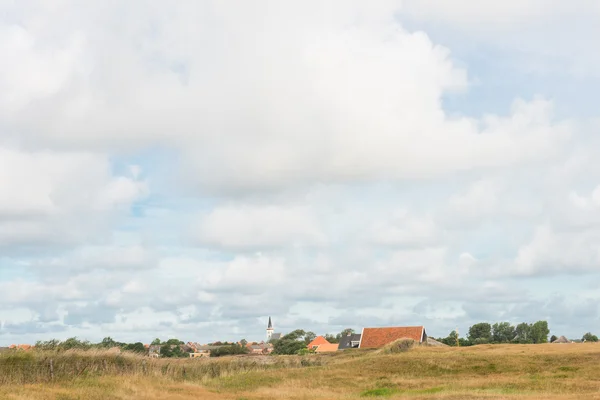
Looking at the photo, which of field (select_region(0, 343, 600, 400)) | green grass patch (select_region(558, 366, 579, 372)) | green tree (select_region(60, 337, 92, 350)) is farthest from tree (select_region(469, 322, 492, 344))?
green tree (select_region(60, 337, 92, 350))

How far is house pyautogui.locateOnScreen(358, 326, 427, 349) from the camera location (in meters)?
91.1

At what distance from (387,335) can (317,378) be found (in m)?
51.8

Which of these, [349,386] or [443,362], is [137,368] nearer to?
[349,386]

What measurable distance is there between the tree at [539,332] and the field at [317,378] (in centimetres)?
8135

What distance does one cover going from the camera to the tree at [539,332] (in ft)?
424

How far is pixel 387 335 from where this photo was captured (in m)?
94.0

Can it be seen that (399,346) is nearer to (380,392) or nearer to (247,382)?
(247,382)

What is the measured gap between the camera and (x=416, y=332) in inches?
3590

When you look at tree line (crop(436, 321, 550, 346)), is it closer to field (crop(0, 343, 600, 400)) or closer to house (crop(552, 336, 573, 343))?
house (crop(552, 336, 573, 343))

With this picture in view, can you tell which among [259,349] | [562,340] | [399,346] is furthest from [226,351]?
[562,340]

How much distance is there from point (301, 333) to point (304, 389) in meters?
97.4

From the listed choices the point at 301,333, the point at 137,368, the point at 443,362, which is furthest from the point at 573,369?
the point at 301,333

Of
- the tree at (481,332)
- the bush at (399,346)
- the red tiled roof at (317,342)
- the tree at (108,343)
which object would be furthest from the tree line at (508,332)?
the tree at (108,343)

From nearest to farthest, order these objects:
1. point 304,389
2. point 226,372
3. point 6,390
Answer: point 6,390 < point 304,389 < point 226,372
